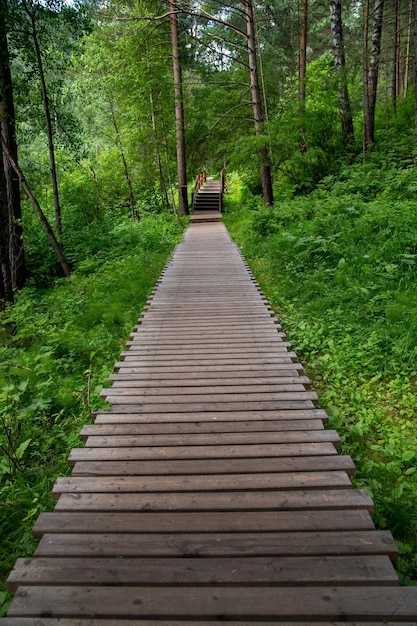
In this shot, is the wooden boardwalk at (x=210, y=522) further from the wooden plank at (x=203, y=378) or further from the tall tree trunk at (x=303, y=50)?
the tall tree trunk at (x=303, y=50)

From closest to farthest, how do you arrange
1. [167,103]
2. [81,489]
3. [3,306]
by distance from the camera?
[81,489]
[3,306]
[167,103]

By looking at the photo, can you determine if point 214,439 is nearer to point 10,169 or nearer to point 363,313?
point 363,313

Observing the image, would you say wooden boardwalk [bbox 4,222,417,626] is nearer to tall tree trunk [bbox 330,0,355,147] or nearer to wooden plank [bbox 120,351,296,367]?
wooden plank [bbox 120,351,296,367]

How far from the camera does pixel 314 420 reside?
347cm

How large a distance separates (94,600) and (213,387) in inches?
93.5

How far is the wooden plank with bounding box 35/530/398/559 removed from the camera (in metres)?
2.18

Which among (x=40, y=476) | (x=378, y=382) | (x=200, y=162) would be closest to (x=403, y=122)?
(x=200, y=162)

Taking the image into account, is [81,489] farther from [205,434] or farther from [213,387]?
[213,387]

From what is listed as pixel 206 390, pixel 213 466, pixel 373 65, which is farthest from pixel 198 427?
pixel 373 65

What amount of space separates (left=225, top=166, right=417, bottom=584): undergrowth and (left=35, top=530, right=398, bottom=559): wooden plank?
1.45ft

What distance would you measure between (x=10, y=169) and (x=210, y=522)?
9.94 metres

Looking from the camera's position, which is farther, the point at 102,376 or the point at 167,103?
the point at 167,103

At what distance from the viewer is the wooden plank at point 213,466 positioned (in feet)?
9.37

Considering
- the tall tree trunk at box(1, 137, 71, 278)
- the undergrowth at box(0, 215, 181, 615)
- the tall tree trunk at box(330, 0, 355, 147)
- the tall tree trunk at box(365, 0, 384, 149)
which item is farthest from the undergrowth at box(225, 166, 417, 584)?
the tall tree trunk at box(1, 137, 71, 278)
